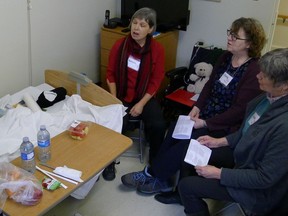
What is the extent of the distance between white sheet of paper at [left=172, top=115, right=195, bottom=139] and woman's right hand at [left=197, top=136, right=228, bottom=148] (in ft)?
0.42

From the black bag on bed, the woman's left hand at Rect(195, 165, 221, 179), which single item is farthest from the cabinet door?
the woman's left hand at Rect(195, 165, 221, 179)

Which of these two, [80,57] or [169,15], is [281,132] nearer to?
[169,15]

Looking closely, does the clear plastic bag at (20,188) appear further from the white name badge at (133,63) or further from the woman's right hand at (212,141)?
the white name badge at (133,63)

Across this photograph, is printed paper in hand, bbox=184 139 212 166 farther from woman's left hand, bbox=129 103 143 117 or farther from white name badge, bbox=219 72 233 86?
woman's left hand, bbox=129 103 143 117

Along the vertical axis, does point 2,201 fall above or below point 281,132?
below

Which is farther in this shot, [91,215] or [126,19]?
[126,19]

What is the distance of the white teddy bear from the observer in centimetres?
298

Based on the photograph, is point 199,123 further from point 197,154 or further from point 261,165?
point 261,165

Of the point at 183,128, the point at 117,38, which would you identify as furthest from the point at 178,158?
the point at 117,38

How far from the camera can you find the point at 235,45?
199 cm

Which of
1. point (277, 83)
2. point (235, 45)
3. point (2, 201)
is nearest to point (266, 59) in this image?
point (277, 83)

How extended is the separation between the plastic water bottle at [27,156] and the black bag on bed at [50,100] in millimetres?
815

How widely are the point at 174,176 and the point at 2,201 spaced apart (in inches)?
54.7

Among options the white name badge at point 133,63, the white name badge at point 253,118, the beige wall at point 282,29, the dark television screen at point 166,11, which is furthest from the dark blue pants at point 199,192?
the beige wall at point 282,29
